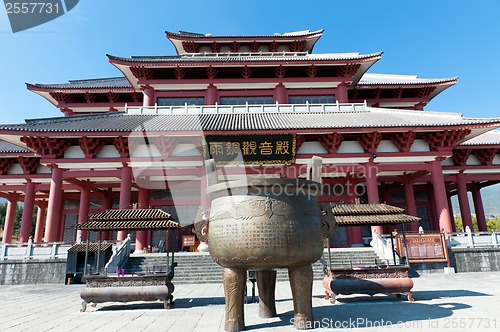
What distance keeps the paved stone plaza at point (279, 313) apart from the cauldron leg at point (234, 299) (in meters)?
0.31

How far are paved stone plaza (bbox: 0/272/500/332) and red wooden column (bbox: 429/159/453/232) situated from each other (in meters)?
5.09

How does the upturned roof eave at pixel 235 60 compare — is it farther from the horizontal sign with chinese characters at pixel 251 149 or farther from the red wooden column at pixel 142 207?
the red wooden column at pixel 142 207

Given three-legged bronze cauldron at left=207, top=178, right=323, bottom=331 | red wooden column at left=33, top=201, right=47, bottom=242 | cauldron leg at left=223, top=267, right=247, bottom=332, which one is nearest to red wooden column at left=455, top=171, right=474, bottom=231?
three-legged bronze cauldron at left=207, top=178, right=323, bottom=331

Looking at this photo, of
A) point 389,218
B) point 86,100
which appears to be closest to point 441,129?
point 389,218

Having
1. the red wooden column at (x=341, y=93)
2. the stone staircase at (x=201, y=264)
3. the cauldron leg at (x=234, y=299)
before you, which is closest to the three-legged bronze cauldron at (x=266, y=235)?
the cauldron leg at (x=234, y=299)

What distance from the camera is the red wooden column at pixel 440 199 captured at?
42.7ft

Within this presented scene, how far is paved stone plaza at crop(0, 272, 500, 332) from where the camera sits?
4.41m

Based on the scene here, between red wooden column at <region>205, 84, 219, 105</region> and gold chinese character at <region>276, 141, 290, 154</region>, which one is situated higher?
red wooden column at <region>205, 84, 219, 105</region>

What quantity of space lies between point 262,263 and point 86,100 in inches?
864

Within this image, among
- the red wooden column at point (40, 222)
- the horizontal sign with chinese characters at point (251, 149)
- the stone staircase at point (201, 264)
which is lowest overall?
the stone staircase at point (201, 264)

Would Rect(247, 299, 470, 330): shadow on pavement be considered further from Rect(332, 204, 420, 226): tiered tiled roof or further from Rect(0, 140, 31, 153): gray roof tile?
Rect(0, 140, 31, 153): gray roof tile

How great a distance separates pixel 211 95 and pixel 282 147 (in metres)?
7.61

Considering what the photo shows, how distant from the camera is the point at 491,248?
11.7 meters

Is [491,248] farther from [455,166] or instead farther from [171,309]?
[171,309]
